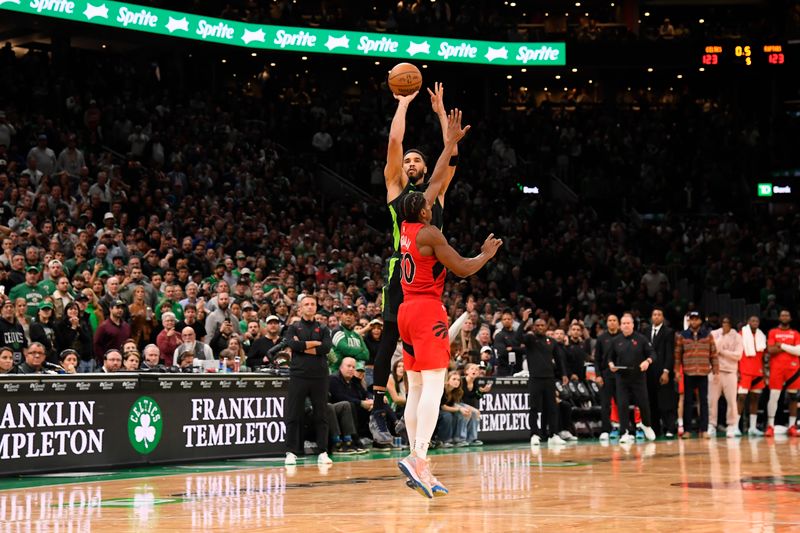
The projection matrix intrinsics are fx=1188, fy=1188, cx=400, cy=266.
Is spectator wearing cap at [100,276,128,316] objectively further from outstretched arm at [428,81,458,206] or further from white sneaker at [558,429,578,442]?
outstretched arm at [428,81,458,206]

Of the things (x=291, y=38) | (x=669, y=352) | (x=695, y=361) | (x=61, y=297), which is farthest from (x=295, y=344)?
(x=291, y=38)

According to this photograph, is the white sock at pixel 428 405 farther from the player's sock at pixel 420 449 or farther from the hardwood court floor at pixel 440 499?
the hardwood court floor at pixel 440 499

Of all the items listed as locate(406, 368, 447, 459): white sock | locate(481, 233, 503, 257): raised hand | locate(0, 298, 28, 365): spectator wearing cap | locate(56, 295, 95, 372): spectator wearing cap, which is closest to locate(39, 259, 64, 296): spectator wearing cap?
locate(56, 295, 95, 372): spectator wearing cap

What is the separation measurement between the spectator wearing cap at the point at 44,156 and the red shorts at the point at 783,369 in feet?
46.5

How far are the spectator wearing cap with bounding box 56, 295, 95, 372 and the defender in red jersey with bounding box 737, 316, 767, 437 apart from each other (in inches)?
499

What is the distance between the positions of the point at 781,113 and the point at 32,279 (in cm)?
3191

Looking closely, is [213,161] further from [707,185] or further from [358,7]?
[707,185]

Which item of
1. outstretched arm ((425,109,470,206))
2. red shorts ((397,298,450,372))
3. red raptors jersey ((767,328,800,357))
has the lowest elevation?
red raptors jersey ((767,328,800,357))

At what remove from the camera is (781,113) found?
4169cm

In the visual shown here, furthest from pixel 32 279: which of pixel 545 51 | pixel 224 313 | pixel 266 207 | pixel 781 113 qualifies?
pixel 781 113

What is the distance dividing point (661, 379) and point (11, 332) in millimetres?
10930

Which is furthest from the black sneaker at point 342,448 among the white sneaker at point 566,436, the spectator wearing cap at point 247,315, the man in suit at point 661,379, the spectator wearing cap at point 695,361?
the spectator wearing cap at point 695,361

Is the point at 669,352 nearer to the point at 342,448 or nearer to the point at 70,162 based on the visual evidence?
the point at 342,448

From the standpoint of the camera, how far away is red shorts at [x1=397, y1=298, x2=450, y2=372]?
898 centimetres
